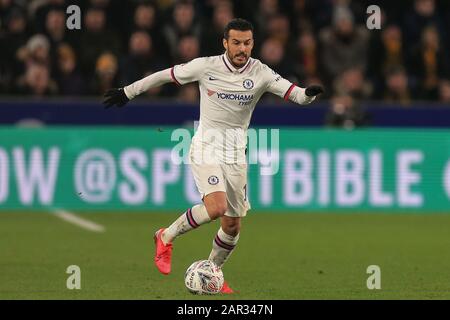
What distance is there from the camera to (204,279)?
974cm

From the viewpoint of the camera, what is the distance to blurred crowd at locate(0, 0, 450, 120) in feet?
57.8

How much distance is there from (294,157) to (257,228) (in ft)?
5.37

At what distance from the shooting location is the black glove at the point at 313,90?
970 cm

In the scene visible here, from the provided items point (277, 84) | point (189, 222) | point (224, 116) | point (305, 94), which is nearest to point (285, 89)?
point (277, 84)

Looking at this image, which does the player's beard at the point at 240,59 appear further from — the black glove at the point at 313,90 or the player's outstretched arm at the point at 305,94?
the black glove at the point at 313,90

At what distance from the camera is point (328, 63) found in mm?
18500

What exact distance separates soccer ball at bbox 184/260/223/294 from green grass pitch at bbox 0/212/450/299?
9cm

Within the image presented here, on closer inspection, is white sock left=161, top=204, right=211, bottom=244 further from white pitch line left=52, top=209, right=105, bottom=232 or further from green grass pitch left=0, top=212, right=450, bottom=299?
white pitch line left=52, top=209, right=105, bottom=232

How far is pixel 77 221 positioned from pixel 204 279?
6.13 m

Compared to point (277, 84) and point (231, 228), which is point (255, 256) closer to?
point (231, 228)

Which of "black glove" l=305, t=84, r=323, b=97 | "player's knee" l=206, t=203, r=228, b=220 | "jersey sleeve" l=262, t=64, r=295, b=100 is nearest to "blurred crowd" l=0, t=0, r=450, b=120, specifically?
"jersey sleeve" l=262, t=64, r=295, b=100

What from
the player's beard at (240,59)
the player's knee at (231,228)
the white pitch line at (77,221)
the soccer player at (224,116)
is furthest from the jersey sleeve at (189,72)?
the white pitch line at (77,221)

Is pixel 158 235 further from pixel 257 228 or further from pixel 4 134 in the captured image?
pixel 4 134
